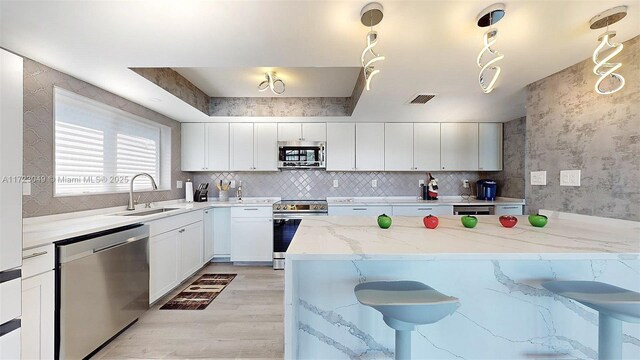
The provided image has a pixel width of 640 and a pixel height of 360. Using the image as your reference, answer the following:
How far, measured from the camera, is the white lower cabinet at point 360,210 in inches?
144

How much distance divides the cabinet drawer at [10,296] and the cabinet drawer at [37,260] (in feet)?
0.53

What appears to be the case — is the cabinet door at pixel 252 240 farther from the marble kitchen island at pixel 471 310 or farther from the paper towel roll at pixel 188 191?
the marble kitchen island at pixel 471 310

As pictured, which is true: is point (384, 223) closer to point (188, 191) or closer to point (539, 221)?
point (539, 221)

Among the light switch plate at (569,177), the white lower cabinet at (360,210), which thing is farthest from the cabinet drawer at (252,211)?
the light switch plate at (569,177)

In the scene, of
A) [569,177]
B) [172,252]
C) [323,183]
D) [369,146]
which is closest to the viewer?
[569,177]

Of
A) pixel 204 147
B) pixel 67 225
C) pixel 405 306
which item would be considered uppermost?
pixel 204 147

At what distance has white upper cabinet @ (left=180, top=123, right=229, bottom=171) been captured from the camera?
13.0ft

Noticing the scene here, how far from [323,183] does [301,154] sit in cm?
67

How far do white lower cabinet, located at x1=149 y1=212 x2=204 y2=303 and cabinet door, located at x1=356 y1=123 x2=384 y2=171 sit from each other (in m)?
2.45

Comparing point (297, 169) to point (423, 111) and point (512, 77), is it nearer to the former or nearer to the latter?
point (423, 111)

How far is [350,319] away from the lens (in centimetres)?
143

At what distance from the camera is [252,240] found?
11.9 feet

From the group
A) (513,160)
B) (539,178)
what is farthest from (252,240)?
(513,160)

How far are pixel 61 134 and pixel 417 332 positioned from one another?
3085 millimetres
